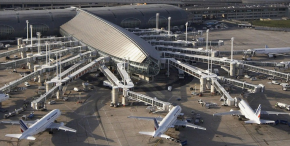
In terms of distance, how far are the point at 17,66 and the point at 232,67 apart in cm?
5790

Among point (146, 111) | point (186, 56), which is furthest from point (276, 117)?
point (186, 56)

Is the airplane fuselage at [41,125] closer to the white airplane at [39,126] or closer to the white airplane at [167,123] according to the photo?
the white airplane at [39,126]

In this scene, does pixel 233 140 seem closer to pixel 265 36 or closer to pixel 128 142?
pixel 128 142

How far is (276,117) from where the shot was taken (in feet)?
293

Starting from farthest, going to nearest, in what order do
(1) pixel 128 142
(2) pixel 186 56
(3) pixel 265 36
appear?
(3) pixel 265 36
(2) pixel 186 56
(1) pixel 128 142

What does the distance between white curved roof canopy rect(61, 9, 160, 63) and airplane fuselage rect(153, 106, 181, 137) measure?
2870 cm

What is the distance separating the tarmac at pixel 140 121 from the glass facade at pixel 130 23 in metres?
67.8

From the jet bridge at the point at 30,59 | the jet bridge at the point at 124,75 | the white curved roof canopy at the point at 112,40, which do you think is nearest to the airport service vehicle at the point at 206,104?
the jet bridge at the point at 124,75

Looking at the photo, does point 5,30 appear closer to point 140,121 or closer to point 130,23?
point 130,23

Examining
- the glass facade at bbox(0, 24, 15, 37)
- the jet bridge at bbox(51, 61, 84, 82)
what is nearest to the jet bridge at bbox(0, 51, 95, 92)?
the jet bridge at bbox(51, 61, 84, 82)

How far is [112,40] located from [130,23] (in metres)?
64.3

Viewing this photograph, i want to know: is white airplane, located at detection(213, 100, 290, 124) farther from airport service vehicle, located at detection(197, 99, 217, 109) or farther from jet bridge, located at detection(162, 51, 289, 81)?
jet bridge, located at detection(162, 51, 289, 81)

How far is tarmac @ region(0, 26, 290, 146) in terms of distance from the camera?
3068 inches

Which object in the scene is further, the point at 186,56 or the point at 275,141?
the point at 186,56
